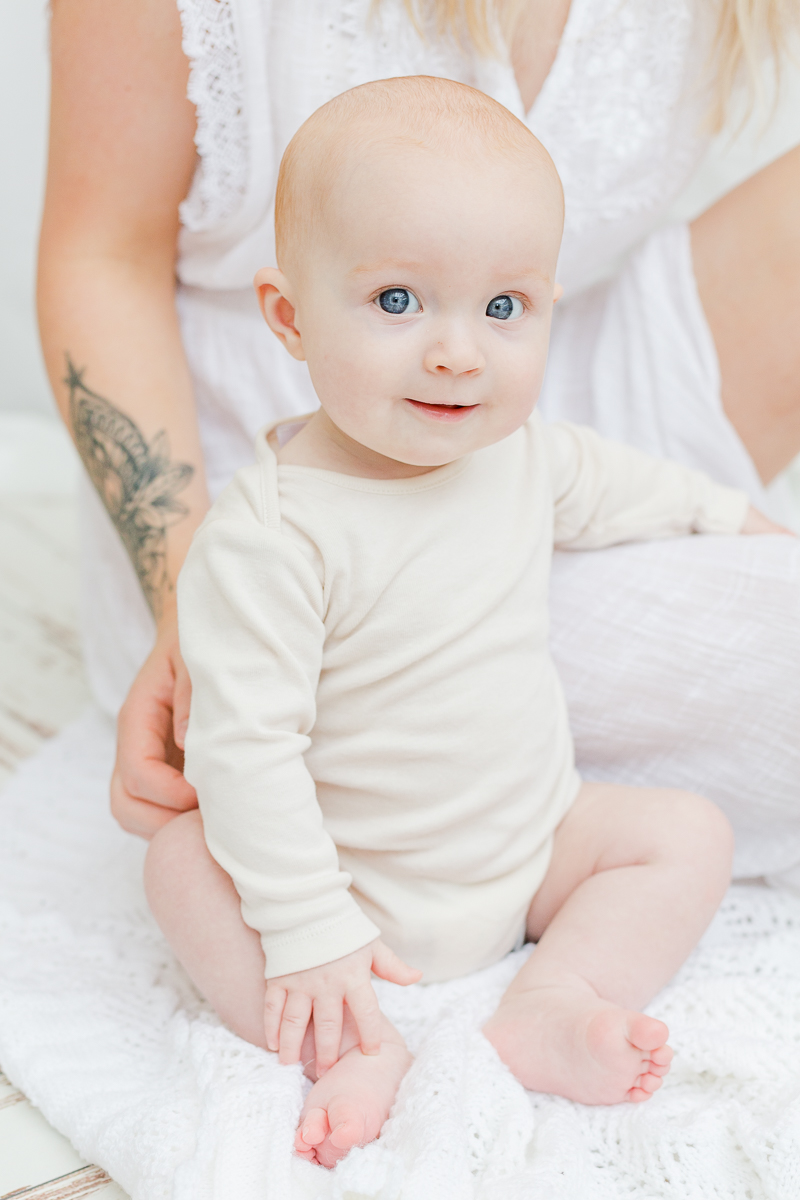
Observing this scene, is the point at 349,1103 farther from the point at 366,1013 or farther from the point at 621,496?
the point at 621,496

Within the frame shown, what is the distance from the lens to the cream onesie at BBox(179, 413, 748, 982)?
2.47 feet

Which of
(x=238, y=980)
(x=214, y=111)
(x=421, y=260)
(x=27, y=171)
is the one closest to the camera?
(x=421, y=260)

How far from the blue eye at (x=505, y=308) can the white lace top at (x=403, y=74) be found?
42 cm

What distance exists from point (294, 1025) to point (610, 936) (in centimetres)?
26

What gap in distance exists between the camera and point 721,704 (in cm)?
100

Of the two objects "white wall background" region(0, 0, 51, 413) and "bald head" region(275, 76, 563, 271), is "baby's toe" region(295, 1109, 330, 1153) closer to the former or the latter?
"bald head" region(275, 76, 563, 271)

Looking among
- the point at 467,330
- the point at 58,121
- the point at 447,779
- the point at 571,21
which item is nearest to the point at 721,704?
the point at 447,779

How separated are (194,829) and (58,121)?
69 cm

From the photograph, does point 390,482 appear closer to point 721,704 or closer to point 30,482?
point 721,704

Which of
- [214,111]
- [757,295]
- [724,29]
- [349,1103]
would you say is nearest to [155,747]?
[349,1103]

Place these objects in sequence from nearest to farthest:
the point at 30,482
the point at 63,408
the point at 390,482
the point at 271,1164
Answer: the point at 271,1164 < the point at 390,482 < the point at 63,408 < the point at 30,482

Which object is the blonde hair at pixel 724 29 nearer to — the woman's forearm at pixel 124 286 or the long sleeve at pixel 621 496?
the woman's forearm at pixel 124 286

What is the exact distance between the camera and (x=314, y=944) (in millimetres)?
749

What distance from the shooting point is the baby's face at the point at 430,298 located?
68cm
